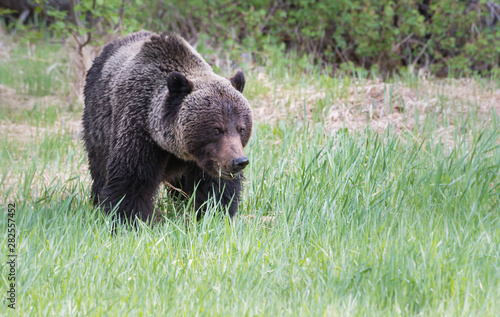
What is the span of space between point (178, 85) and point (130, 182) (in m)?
0.81

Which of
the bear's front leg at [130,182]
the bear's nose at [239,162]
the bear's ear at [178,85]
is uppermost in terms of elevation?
the bear's ear at [178,85]

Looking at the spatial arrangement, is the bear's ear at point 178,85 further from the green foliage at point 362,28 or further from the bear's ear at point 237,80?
the green foliage at point 362,28

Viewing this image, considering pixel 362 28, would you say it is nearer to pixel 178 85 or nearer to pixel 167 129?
pixel 178 85

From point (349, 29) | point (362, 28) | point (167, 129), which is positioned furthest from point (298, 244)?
point (349, 29)

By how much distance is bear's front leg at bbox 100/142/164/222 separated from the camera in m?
4.40

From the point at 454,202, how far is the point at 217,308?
2272 mm

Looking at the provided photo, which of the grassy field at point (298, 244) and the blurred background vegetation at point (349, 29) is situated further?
the blurred background vegetation at point (349, 29)

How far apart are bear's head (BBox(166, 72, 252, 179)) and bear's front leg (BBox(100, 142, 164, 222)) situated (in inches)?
11.9

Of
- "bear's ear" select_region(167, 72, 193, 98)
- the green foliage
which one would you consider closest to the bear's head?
"bear's ear" select_region(167, 72, 193, 98)

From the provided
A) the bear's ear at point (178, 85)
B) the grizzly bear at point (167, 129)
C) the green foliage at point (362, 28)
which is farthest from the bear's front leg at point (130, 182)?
the green foliage at point (362, 28)

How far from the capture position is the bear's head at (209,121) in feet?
13.7

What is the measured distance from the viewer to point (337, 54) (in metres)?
12.1

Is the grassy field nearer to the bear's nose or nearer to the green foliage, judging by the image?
the bear's nose

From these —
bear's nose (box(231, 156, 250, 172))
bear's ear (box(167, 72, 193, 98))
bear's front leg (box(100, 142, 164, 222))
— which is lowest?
bear's front leg (box(100, 142, 164, 222))
